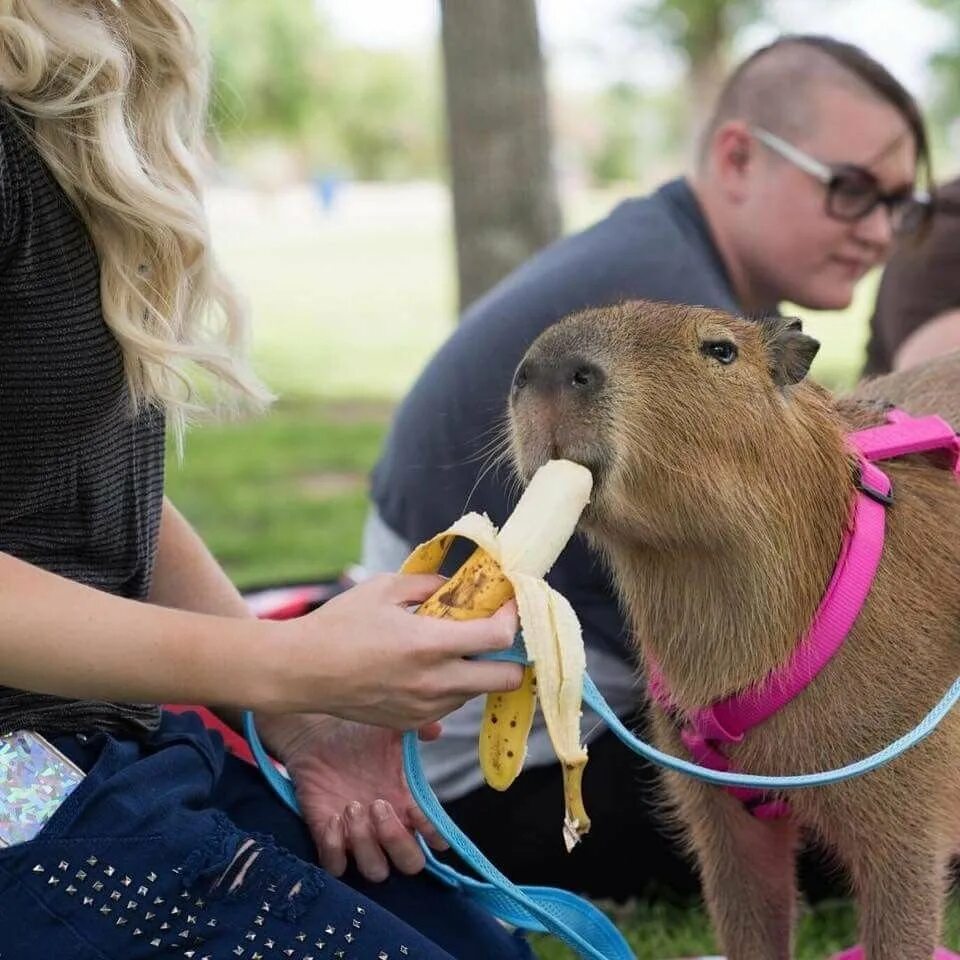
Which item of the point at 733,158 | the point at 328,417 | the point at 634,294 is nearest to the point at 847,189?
the point at 733,158

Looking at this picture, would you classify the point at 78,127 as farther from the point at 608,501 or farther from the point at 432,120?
the point at 432,120

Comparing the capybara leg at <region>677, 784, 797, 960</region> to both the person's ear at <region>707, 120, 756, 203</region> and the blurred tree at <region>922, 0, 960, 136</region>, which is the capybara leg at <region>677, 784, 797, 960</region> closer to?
the person's ear at <region>707, 120, 756, 203</region>

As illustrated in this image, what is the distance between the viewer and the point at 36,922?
183cm

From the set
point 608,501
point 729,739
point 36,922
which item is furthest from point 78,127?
point 729,739

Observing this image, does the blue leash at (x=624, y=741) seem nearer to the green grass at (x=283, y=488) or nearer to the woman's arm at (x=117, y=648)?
the woman's arm at (x=117, y=648)

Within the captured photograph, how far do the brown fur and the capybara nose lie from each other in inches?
0.9

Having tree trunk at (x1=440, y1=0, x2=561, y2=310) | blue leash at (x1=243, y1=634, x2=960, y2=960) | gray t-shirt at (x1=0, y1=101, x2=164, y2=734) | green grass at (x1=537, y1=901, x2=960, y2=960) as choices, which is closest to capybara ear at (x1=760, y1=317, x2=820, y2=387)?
blue leash at (x1=243, y1=634, x2=960, y2=960)

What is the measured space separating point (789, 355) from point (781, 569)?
31 centimetres

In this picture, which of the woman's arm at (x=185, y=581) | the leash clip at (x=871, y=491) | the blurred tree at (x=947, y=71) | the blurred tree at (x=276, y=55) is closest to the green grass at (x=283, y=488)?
the woman's arm at (x=185, y=581)

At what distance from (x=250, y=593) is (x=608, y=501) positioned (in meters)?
2.34

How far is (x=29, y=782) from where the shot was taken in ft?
6.31

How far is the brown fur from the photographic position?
76.6 inches

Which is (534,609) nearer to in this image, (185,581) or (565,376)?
(565,376)

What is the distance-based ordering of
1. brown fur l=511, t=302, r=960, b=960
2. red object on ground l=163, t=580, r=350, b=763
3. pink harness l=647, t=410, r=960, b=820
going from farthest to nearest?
red object on ground l=163, t=580, r=350, b=763 → pink harness l=647, t=410, r=960, b=820 → brown fur l=511, t=302, r=960, b=960
